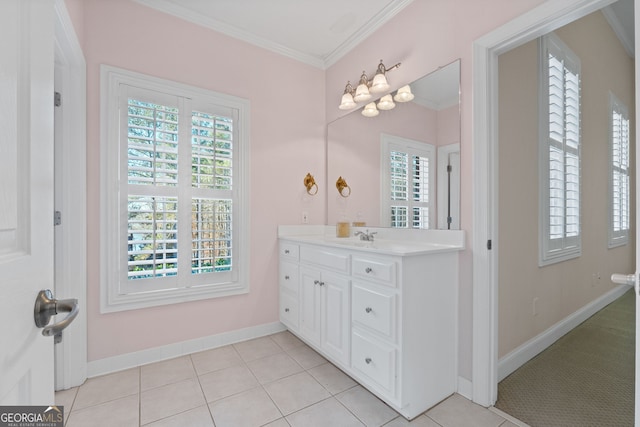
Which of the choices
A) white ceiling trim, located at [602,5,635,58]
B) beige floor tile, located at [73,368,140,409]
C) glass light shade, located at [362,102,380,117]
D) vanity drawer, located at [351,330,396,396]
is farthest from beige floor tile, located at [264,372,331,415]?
white ceiling trim, located at [602,5,635,58]

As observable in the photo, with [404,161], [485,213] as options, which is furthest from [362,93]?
[485,213]

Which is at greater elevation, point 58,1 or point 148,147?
point 58,1

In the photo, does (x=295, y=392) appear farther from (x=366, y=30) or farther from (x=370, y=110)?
(x=366, y=30)

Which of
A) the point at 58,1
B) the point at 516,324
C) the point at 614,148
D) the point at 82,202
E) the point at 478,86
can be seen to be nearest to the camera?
the point at 58,1

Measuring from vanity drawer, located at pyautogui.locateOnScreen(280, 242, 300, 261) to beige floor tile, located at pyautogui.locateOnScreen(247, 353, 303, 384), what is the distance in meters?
0.76

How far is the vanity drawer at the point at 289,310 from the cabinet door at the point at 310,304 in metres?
0.10

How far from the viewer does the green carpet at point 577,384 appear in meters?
1.57

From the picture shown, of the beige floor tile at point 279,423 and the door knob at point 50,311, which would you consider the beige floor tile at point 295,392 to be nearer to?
the beige floor tile at point 279,423

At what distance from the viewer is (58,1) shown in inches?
55.7

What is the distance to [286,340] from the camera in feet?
8.37

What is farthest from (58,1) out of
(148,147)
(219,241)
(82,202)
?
(219,241)

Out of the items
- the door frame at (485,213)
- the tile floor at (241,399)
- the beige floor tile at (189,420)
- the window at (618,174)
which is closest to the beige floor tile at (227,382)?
the tile floor at (241,399)

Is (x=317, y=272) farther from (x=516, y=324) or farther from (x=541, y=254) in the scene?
(x=541, y=254)

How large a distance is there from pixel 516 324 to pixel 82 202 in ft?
9.95
